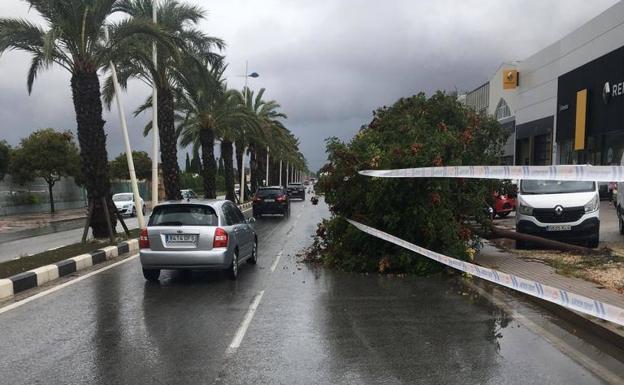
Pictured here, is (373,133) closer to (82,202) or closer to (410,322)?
(410,322)

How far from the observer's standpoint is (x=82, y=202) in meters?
47.3

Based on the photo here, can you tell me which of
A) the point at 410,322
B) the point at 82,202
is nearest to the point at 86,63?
the point at 410,322

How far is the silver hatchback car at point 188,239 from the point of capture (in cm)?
1005

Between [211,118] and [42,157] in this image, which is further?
[42,157]

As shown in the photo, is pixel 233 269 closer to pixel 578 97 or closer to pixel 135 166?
pixel 578 97

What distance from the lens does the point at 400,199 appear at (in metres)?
11.5

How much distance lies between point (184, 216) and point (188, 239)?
1.62 feet

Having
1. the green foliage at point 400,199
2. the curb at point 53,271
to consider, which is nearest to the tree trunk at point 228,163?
the curb at point 53,271

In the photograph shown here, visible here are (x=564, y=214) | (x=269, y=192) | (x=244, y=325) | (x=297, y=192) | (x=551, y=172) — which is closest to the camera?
(x=551, y=172)

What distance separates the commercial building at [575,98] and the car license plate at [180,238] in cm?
3284

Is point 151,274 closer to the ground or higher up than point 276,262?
higher up

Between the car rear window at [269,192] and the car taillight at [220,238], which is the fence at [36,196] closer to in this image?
the car rear window at [269,192]

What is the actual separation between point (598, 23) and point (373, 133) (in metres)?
32.9

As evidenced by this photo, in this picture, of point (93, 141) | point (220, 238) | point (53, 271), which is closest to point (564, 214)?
point (220, 238)
